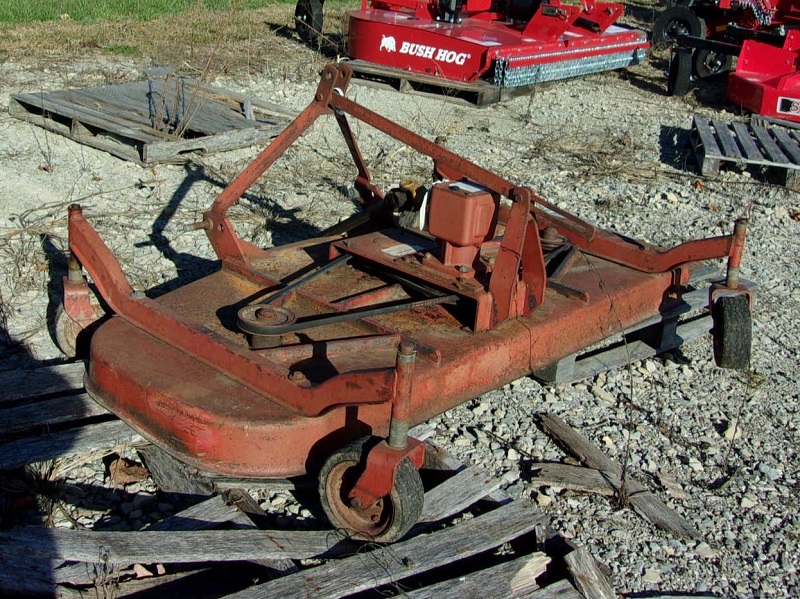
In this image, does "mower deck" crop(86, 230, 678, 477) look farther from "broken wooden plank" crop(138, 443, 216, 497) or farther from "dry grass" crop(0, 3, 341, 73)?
"dry grass" crop(0, 3, 341, 73)

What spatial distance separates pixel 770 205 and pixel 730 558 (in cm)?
424

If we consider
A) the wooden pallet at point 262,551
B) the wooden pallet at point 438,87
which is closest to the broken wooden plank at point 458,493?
the wooden pallet at point 262,551

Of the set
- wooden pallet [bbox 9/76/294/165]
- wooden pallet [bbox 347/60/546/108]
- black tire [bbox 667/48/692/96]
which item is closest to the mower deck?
wooden pallet [bbox 9/76/294/165]

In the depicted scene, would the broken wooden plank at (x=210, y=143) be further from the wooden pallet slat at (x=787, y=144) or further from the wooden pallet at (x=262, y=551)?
the wooden pallet slat at (x=787, y=144)

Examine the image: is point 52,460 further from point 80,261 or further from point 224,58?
point 224,58

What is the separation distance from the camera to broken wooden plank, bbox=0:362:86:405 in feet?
12.4

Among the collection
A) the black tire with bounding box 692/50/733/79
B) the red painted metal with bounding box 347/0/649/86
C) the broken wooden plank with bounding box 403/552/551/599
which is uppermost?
the red painted metal with bounding box 347/0/649/86

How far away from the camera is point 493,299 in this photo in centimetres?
382

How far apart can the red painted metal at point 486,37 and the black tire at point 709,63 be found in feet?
2.97

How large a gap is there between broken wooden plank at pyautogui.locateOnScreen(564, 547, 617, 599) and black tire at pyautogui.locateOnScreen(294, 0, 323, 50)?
8.93 metres

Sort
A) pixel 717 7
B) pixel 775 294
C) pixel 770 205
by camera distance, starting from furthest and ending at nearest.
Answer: pixel 717 7 → pixel 770 205 → pixel 775 294

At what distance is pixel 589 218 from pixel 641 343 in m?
1.85

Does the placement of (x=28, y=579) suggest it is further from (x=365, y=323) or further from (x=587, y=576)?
(x=587, y=576)

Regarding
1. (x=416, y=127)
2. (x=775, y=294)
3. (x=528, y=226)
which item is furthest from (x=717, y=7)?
(x=528, y=226)
